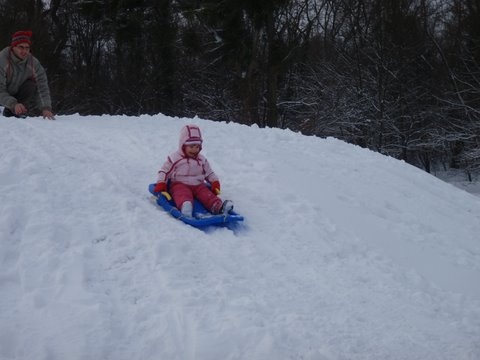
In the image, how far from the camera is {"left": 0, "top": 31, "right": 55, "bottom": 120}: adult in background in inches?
293

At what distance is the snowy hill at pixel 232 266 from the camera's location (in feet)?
8.80

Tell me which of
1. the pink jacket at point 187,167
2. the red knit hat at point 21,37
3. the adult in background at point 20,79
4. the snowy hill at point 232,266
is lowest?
the snowy hill at point 232,266

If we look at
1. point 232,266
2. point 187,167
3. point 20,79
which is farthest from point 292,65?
point 232,266

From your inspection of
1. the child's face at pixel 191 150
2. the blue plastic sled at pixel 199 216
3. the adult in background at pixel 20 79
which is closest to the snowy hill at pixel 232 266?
the blue plastic sled at pixel 199 216

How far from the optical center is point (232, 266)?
3527mm

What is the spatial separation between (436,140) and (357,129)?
2563 mm

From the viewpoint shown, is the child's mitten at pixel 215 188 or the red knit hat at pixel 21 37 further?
the red knit hat at pixel 21 37

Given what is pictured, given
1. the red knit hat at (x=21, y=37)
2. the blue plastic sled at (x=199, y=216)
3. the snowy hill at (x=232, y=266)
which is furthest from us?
the red knit hat at (x=21, y=37)

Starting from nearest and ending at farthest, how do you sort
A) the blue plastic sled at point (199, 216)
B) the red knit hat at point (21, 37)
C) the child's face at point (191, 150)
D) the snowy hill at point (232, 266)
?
the snowy hill at point (232, 266)
the blue plastic sled at point (199, 216)
the child's face at point (191, 150)
the red knit hat at point (21, 37)

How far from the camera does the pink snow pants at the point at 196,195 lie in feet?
14.6

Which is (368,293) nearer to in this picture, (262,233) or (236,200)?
(262,233)

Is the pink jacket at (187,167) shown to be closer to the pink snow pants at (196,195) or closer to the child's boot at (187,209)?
the pink snow pants at (196,195)

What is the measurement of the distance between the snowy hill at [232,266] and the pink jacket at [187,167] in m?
0.33

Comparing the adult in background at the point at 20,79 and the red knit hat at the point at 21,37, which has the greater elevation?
the red knit hat at the point at 21,37
